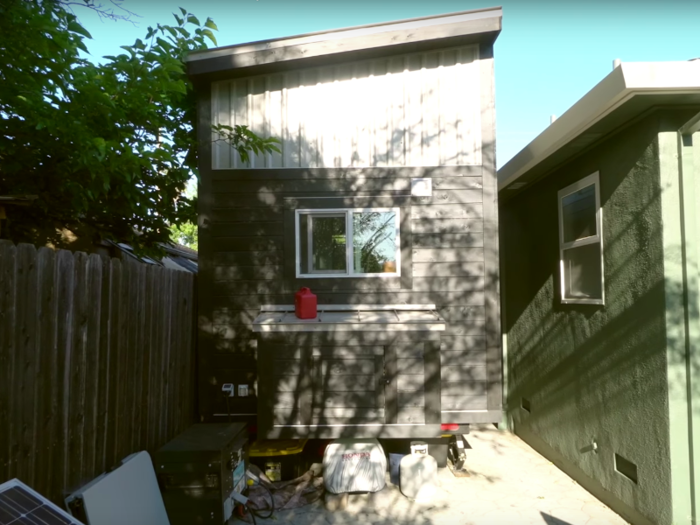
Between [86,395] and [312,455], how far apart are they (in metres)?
2.91

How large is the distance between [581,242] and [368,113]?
8.55 feet

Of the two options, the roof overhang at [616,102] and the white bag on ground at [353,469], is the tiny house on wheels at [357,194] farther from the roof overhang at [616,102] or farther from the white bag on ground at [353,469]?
the white bag on ground at [353,469]

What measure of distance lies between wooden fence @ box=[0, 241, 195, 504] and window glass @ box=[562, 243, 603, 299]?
13.5 ft

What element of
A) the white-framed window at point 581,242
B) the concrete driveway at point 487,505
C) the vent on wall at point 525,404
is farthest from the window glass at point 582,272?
the concrete driveway at point 487,505

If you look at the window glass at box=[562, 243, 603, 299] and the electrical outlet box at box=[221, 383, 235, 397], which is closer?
the window glass at box=[562, 243, 603, 299]

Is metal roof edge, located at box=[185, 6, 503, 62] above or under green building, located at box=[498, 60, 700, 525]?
above

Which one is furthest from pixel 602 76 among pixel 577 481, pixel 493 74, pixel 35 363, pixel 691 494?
pixel 35 363

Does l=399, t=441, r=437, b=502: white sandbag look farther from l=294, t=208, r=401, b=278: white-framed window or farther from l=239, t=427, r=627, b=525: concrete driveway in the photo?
l=294, t=208, r=401, b=278: white-framed window

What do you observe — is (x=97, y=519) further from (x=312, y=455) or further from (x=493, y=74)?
(x=493, y=74)

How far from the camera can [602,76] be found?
3938mm

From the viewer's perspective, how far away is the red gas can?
16.2 feet

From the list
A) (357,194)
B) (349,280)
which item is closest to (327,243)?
(349,280)

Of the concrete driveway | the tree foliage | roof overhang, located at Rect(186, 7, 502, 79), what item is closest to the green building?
the concrete driveway

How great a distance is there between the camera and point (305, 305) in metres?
4.95
